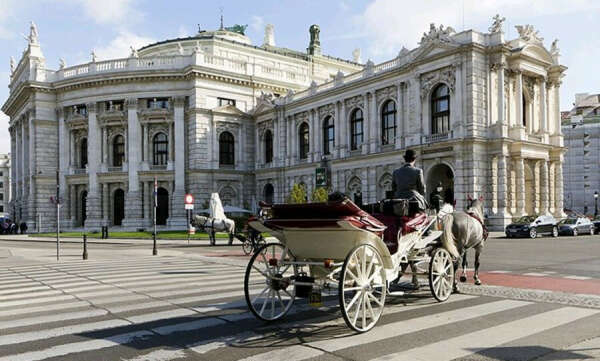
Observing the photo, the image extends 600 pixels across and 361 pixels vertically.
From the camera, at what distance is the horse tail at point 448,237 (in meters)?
9.79

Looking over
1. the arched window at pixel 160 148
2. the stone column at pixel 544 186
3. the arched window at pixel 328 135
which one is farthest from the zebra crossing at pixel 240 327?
the arched window at pixel 160 148

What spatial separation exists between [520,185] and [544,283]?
2760 cm

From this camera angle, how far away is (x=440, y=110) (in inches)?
1502

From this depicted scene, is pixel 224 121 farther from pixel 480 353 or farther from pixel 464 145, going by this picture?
pixel 480 353

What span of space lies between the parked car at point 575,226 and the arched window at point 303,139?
24.4 metres

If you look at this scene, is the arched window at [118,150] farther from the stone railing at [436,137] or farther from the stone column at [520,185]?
the stone column at [520,185]

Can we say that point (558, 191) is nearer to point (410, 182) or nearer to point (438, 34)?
point (438, 34)

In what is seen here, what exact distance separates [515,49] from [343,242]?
34.8m

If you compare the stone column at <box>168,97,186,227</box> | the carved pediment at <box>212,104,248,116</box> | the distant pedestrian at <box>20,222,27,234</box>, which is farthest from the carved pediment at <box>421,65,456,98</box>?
the distant pedestrian at <box>20,222,27,234</box>

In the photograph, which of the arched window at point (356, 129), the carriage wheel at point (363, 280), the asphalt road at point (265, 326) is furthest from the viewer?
the arched window at point (356, 129)

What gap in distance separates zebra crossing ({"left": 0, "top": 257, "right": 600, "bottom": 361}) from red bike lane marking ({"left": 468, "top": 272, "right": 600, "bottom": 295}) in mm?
2009

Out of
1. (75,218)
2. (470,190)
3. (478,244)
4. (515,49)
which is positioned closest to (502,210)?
(470,190)

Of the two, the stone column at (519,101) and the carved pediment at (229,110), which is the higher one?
the carved pediment at (229,110)

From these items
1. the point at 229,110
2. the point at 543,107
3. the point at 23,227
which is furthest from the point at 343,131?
the point at 23,227
